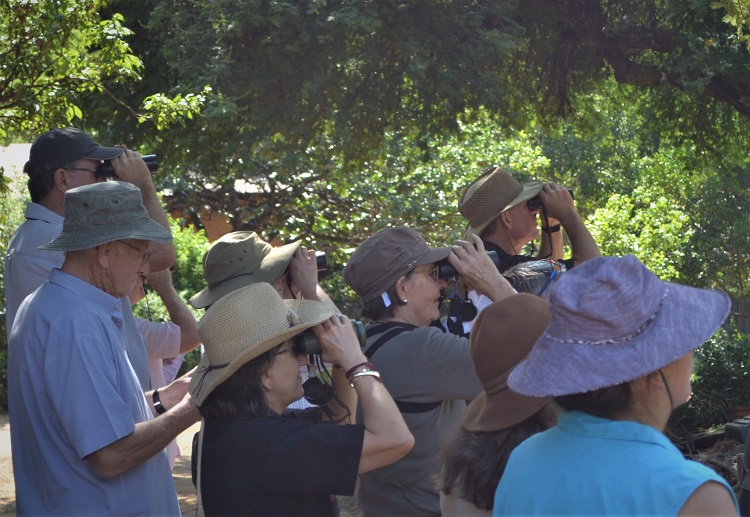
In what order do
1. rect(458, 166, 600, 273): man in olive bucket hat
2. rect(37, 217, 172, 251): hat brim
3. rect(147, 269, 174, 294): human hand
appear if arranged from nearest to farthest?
rect(37, 217, 172, 251): hat brim
rect(147, 269, 174, 294): human hand
rect(458, 166, 600, 273): man in olive bucket hat

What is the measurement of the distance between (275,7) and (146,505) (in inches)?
149

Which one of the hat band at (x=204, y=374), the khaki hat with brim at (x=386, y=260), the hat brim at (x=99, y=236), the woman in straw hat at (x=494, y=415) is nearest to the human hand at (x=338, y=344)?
the hat band at (x=204, y=374)

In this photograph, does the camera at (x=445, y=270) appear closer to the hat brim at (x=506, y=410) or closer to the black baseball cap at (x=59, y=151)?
the hat brim at (x=506, y=410)

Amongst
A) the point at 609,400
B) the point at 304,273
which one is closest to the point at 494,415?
the point at 609,400

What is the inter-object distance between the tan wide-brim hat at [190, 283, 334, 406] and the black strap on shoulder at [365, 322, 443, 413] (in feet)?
1.85

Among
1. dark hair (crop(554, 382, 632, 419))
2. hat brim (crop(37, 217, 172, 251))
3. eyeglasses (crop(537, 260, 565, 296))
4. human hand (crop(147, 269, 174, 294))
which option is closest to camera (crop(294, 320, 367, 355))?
hat brim (crop(37, 217, 172, 251))

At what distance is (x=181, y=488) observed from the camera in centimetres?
781

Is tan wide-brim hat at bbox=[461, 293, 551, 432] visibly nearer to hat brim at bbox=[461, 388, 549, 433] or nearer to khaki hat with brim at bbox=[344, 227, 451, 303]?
hat brim at bbox=[461, 388, 549, 433]

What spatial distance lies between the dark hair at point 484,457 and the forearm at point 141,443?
809 mm

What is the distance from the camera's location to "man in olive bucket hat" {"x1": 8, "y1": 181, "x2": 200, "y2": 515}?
2635 mm

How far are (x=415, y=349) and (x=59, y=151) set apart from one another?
1.61 meters

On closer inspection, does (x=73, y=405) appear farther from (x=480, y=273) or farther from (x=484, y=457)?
(x=480, y=273)

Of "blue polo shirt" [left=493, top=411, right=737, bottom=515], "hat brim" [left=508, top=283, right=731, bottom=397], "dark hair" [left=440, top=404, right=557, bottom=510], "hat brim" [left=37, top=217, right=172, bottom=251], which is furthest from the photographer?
"hat brim" [left=37, top=217, right=172, bottom=251]

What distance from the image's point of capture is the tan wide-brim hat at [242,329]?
8.08 ft
